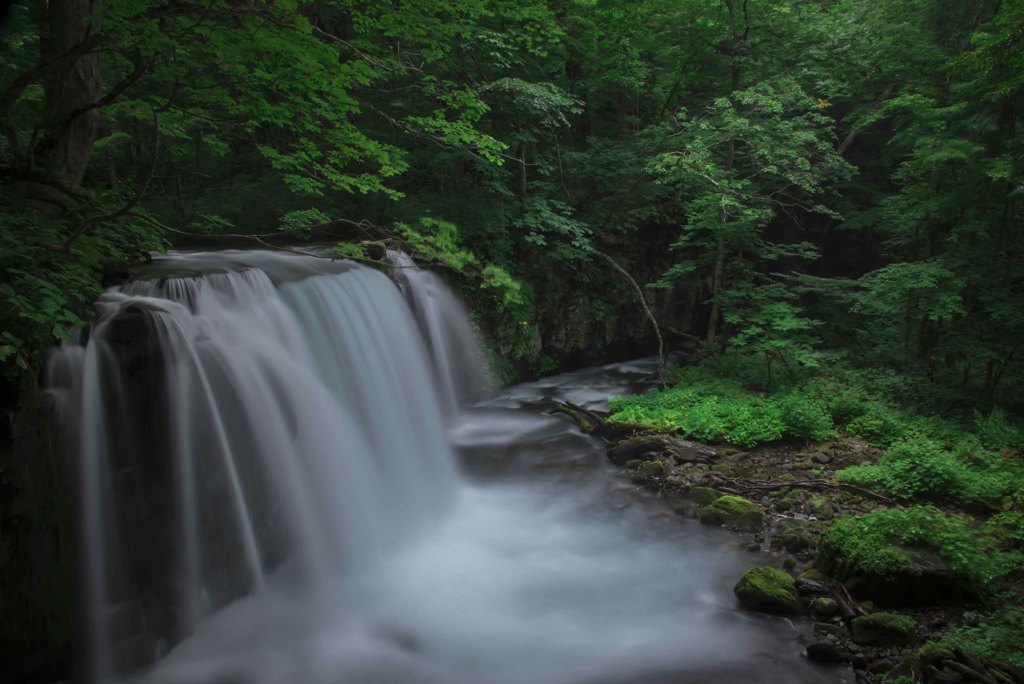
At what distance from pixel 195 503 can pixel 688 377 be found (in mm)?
9087

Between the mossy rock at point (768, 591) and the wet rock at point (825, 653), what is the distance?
584mm

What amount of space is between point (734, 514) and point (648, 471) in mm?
1560

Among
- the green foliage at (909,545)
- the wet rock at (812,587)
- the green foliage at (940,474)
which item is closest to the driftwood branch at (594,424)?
the green foliage at (940,474)

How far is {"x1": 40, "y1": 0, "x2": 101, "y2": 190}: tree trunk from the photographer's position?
5230mm

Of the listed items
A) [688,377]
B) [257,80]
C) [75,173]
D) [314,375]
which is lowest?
[688,377]

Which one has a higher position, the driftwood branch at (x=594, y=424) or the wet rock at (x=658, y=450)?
the driftwood branch at (x=594, y=424)

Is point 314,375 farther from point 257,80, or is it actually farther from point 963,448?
point 963,448

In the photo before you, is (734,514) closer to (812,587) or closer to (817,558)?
→ (817,558)

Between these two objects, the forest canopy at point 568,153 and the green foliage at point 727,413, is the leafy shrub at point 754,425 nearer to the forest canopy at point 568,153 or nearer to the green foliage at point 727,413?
the green foliage at point 727,413

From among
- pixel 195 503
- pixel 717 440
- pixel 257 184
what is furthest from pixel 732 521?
pixel 257 184

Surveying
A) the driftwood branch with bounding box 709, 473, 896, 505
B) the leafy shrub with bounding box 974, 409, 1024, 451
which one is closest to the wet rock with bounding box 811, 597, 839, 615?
the driftwood branch with bounding box 709, 473, 896, 505

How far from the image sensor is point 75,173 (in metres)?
5.81

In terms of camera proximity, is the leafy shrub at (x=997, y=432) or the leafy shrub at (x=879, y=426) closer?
the leafy shrub at (x=997, y=432)

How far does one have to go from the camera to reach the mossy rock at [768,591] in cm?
545
